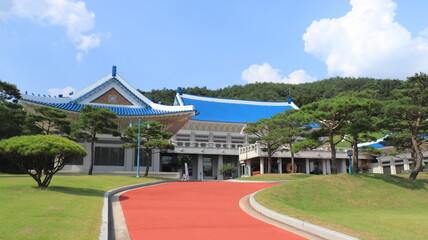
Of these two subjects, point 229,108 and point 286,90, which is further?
point 286,90

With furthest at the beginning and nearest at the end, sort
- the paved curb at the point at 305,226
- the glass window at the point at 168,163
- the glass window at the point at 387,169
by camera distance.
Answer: the glass window at the point at 387,169, the glass window at the point at 168,163, the paved curb at the point at 305,226

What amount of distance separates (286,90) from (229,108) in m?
53.2

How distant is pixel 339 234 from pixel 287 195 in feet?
28.5

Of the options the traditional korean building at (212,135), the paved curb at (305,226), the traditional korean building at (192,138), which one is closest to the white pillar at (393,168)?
the traditional korean building at (192,138)

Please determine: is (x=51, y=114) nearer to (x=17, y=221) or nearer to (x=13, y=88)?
(x=13, y=88)

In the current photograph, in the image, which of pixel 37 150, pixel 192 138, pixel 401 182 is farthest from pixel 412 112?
pixel 192 138

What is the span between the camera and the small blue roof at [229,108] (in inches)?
1837

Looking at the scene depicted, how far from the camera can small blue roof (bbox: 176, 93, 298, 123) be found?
46.7 metres

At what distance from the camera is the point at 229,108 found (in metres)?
51.0

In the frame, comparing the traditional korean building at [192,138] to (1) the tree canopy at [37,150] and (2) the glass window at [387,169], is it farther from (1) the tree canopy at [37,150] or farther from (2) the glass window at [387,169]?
(1) the tree canopy at [37,150]

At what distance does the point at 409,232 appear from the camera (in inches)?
337

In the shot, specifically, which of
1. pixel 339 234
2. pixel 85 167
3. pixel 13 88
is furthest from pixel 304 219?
pixel 13 88

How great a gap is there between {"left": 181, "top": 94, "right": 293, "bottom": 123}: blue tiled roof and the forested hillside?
113 ft

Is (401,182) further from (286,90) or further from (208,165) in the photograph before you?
(286,90)
